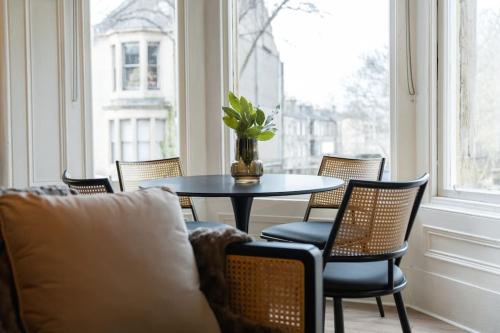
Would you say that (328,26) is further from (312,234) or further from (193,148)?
(312,234)

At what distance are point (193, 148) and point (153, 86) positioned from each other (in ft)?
1.79

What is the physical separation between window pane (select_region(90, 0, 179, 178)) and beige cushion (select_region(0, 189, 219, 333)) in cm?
246

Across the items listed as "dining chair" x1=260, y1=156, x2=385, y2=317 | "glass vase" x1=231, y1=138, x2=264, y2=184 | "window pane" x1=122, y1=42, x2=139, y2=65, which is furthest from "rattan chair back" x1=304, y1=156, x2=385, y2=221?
"window pane" x1=122, y1=42, x2=139, y2=65

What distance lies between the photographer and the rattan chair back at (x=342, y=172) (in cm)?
295

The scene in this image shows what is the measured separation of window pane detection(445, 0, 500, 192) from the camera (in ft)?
8.70

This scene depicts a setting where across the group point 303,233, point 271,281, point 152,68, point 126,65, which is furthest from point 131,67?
point 271,281

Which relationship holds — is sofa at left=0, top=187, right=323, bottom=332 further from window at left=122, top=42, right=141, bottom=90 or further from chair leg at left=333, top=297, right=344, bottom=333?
window at left=122, top=42, right=141, bottom=90

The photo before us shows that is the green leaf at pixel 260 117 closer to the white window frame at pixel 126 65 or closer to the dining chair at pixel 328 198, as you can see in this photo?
the dining chair at pixel 328 198

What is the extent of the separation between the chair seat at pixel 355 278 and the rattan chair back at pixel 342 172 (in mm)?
920

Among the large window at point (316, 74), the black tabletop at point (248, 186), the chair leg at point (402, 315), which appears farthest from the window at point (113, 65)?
the chair leg at point (402, 315)

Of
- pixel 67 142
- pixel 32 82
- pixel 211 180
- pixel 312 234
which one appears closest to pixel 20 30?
pixel 32 82

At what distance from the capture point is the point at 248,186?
93.4 inches

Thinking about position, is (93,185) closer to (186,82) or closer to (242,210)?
(242,210)

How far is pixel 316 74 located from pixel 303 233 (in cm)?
130
